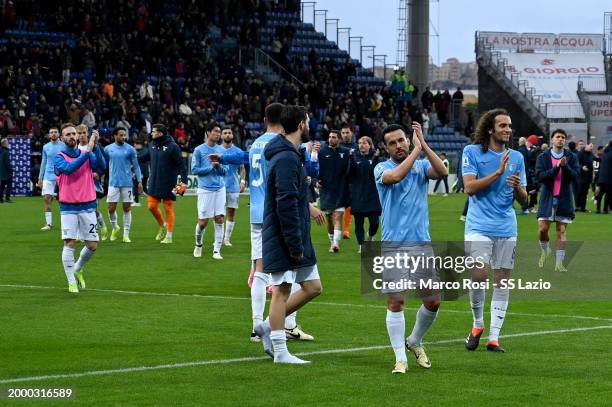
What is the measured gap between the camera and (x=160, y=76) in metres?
51.1

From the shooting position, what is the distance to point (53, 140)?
88.4 ft

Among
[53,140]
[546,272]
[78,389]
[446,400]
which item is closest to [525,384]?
[446,400]

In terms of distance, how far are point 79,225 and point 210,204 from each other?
621cm

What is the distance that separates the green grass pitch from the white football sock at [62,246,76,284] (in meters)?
0.27

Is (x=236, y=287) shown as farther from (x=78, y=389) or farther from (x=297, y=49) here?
(x=297, y=49)

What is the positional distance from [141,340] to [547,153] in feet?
31.8

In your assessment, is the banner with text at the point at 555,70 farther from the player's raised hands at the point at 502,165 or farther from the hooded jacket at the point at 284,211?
the hooded jacket at the point at 284,211

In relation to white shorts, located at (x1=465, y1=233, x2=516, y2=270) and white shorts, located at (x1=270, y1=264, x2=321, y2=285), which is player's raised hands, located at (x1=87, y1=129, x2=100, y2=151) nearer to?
white shorts, located at (x1=270, y1=264, x2=321, y2=285)

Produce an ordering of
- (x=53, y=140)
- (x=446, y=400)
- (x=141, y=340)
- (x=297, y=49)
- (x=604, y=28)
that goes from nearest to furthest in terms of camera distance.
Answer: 1. (x=446, y=400)
2. (x=141, y=340)
3. (x=53, y=140)
4. (x=297, y=49)
5. (x=604, y=28)

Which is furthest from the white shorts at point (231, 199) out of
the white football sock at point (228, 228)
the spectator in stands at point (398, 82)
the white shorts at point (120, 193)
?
the spectator in stands at point (398, 82)

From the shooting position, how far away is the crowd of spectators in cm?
4462

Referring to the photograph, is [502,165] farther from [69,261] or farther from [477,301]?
[69,261]

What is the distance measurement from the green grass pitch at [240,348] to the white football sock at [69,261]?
0.27 meters

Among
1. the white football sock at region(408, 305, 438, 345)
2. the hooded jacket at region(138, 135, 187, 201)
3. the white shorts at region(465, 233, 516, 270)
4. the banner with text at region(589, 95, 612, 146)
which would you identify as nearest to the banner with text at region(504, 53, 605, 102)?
the banner with text at region(589, 95, 612, 146)
